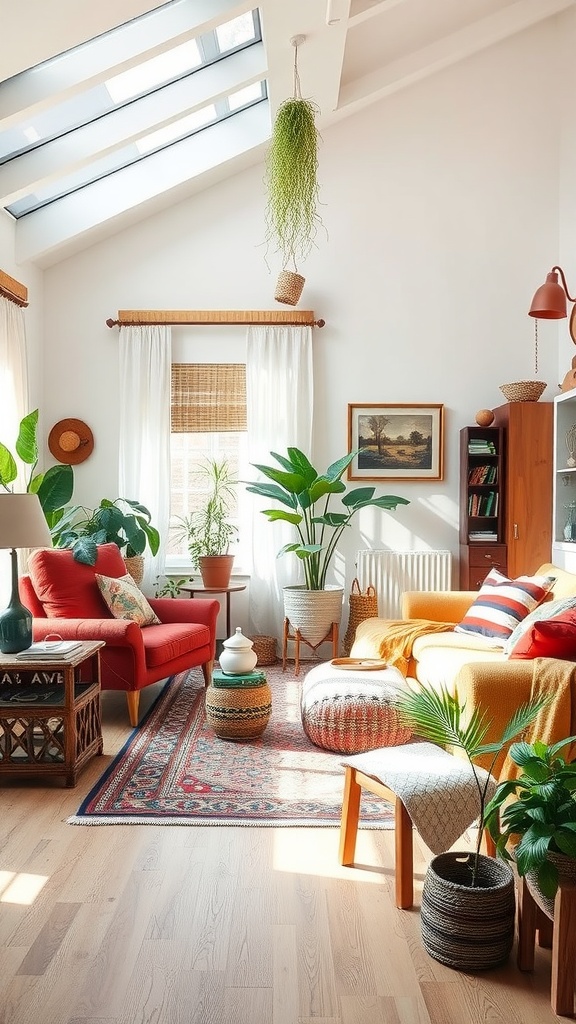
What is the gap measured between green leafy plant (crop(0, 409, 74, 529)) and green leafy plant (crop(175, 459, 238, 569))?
1144 millimetres

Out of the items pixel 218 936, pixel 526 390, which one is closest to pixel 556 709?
pixel 218 936

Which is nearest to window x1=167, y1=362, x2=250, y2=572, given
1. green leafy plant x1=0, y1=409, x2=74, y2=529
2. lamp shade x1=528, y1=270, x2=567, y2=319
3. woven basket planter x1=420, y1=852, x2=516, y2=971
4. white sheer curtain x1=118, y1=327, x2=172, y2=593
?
white sheer curtain x1=118, y1=327, x2=172, y2=593

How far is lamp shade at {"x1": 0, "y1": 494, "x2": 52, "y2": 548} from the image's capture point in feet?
11.8

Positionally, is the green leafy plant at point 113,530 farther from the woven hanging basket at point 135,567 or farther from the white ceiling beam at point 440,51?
the white ceiling beam at point 440,51

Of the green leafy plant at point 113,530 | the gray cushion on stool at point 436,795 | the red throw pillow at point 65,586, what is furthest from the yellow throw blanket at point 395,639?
the gray cushion on stool at point 436,795

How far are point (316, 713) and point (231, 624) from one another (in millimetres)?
2734

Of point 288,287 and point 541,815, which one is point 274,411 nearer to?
point 288,287

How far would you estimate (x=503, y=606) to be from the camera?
4.43m

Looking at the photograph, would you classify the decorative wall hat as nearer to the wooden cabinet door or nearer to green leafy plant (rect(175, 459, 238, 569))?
green leafy plant (rect(175, 459, 238, 569))

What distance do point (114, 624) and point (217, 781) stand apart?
1099 millimetres

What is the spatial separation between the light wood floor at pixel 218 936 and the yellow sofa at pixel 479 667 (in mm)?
602

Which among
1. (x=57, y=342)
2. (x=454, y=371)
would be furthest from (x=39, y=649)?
(x=454, y=371)

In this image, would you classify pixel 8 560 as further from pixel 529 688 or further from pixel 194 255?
pixel 529 688

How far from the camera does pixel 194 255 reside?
645cm
